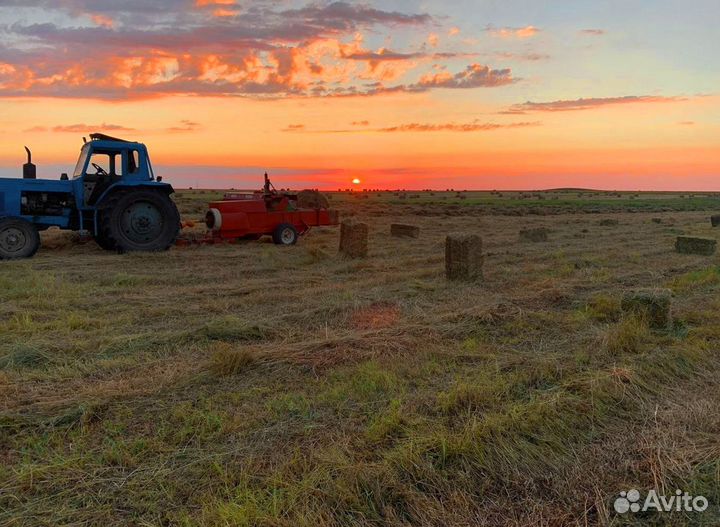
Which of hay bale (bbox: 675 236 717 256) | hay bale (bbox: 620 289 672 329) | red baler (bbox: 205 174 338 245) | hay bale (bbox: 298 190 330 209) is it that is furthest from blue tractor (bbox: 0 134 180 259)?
hay bale (bbox: 675 236 717 256)

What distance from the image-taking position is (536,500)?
316 centimetres

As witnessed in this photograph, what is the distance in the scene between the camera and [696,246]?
13.1 meters

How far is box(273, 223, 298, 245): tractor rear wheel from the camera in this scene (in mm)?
14898

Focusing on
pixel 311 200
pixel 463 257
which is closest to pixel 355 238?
pixel 463 257

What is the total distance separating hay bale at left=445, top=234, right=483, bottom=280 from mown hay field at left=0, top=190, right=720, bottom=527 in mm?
1116

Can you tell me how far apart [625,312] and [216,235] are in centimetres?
1044

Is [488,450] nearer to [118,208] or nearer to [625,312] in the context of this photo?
[625,312]

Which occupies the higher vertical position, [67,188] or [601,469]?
[67,188]

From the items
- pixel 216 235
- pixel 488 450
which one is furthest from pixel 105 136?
pixel 488 450

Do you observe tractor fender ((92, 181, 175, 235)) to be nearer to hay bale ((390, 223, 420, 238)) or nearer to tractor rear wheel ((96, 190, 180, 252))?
tractor rear wheel ((96, 190, 180, 252))

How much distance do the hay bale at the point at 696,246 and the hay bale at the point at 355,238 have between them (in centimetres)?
770

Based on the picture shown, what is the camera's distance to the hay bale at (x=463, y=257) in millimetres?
9352

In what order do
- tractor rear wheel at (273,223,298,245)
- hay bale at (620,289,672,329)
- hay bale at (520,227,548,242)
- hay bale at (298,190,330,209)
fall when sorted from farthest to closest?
hay bale at (298,190,330,209) → hay bale at (520,227,548,242) → tractor rear wheel at (273,223,298,245) → hay bale at (620,289,672,329)

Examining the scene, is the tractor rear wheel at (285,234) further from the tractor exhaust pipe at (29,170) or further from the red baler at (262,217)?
the tractor exhaust pipe at (29,170)
